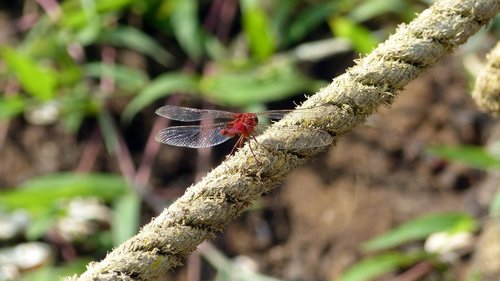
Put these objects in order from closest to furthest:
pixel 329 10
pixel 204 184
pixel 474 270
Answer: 1. pixel 204 184
2. pixel 474 270
3. pixel 329 10

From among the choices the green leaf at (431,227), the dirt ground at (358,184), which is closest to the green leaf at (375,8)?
the dirt ground at (358,184)

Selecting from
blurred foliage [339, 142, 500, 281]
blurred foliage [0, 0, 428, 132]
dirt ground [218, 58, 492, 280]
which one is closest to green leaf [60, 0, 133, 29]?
blurred foliage [0, 0, 428, 132]

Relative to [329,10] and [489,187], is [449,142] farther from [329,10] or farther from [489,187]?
[329,10]

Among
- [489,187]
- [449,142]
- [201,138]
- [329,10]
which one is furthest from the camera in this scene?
[329,10]

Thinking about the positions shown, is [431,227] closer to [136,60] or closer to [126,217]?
[126,217]

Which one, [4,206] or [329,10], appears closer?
[4,206]

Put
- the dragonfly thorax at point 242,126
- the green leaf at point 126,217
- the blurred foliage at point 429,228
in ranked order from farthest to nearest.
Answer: the green leaf at point 126,217 < the blurred foliage at point 429,228 < the dragonfly thorax at point 242,126

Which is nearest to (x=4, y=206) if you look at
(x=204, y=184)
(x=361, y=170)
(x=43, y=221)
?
(x=43, y=221)

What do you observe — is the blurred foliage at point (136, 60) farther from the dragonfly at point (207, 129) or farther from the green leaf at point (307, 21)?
the dragonfly at point (207, 129)
